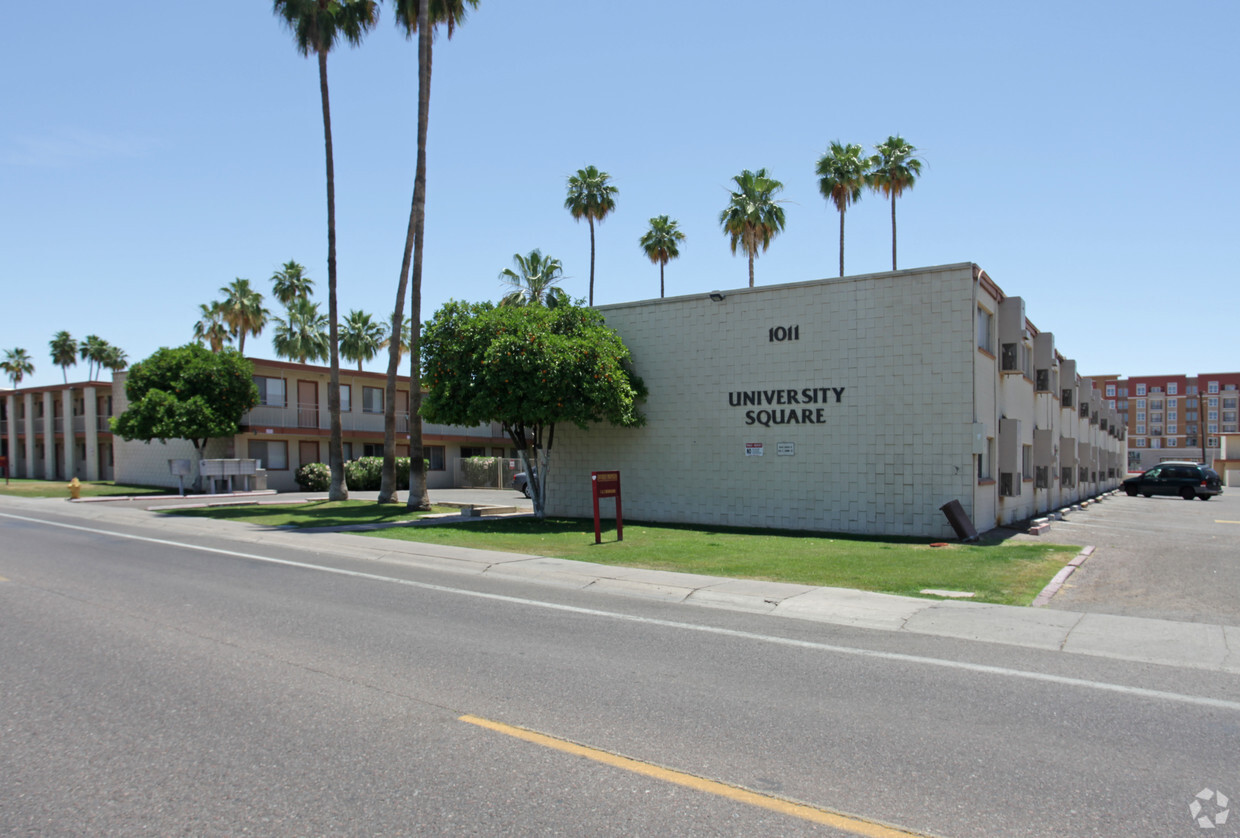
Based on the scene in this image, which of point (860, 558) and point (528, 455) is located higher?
point (528, 455)

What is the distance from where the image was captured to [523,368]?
65.5 feet

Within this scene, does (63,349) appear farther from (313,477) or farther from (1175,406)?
(1175,406)

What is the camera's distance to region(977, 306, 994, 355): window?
766 inches

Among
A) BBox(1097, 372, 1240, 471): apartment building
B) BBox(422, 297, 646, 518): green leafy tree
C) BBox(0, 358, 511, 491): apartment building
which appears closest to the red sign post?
BBox(422, 297, 646, 518): green leafy tree

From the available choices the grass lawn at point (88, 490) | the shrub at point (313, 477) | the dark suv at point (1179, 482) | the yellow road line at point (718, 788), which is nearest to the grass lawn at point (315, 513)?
the shrub at point (313, 477)

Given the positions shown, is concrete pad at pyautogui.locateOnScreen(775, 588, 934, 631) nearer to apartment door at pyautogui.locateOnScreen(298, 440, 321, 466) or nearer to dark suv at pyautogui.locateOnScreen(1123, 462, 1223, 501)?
apartment door at pyautogui.locateOnScreen(298, 440, 321, 466)

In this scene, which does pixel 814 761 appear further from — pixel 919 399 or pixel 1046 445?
pixel 1046 445

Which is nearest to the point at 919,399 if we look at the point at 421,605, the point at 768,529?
the point at 768,529

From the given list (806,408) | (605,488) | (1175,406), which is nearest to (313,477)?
(605,488)

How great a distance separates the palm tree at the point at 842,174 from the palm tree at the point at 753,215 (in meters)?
2.23

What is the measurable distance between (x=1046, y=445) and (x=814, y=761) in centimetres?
2359

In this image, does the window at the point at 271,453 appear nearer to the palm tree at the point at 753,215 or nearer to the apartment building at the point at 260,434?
the apartment building at the point at 260,434

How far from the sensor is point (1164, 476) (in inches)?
1601

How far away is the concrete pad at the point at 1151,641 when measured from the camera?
761cm
